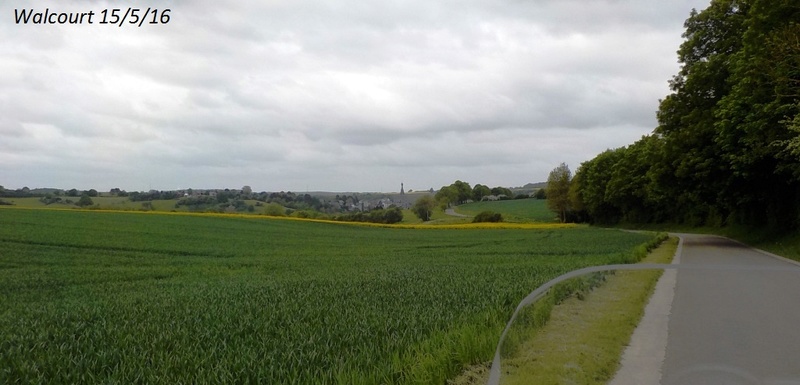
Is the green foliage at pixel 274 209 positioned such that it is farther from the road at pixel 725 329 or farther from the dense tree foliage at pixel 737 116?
the road at pixel 725 329

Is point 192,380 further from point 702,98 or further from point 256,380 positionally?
point 702,98

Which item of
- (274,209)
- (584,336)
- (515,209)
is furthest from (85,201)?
(515,209)

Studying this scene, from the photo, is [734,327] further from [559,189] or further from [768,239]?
[559,189]

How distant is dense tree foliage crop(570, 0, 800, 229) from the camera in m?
18.6

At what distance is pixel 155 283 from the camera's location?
1387 centimetres

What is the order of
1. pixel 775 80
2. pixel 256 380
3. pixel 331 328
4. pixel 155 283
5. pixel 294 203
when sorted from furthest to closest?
pixel 294 203
pixel 775 80
pixel 155 283
pixel 331 328
pixel 256 380

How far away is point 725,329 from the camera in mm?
1930

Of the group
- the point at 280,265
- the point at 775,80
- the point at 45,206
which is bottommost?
the point at 280,265

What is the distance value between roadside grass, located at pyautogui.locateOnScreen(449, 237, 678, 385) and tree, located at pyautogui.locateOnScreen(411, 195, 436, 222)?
92.0 ft

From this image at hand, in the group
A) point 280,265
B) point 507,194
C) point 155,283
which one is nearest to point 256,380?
point 155,283

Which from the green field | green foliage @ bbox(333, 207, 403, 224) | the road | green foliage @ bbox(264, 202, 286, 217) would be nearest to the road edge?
the road

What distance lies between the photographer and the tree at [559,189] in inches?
1368

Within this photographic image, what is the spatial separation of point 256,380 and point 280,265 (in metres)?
15.6

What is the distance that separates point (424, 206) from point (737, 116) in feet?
48.3
